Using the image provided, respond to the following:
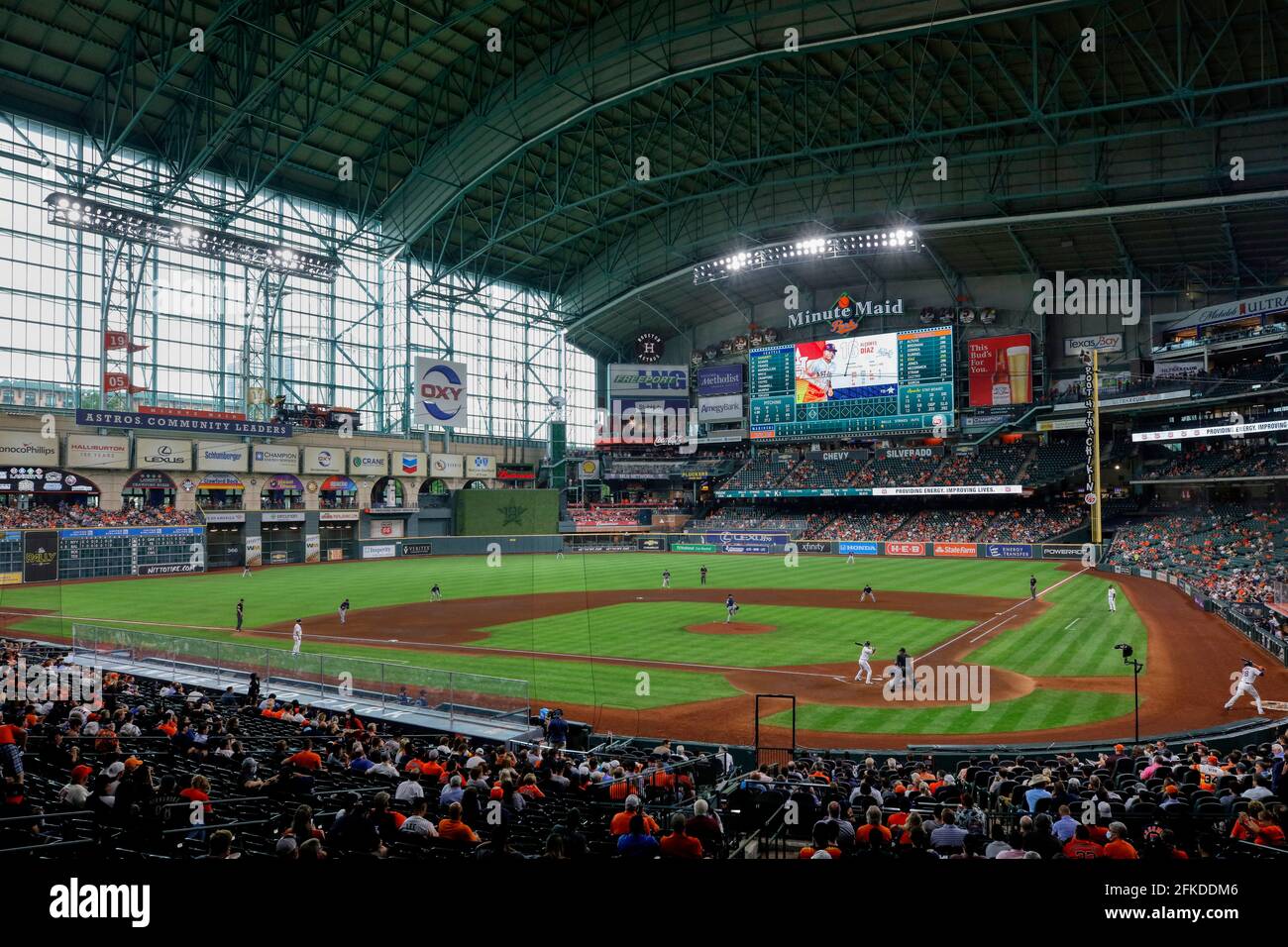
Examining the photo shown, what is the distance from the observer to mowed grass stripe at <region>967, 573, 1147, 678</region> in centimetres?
2589

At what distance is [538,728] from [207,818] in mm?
9396

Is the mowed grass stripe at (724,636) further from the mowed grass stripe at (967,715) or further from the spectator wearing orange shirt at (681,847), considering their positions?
the spectator wearing orange shirt at (681,847)

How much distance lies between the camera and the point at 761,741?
19.2 meters

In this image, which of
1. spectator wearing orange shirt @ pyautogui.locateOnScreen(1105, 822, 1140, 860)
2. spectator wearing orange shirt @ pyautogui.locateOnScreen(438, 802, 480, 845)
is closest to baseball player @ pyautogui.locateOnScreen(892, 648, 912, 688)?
spectator wearing orange shirt @ pyautogui.locateOnScreen(1105, 822, 1140, 860)

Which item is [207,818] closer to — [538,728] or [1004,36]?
[538,728]

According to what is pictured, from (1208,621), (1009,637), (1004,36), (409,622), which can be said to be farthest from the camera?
(1004,36)

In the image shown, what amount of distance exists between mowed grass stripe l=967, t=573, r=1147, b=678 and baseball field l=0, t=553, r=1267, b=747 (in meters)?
0.14

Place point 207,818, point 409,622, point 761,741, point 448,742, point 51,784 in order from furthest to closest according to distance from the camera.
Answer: point 409,622 < point 761,741 < point 448,742 < point 51,784 < point 207,818

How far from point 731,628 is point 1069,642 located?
1308 centimetres
